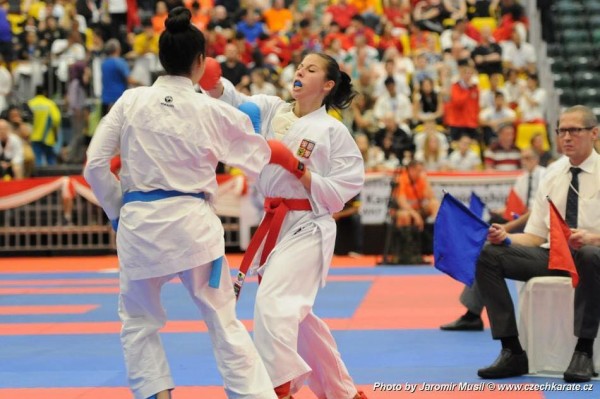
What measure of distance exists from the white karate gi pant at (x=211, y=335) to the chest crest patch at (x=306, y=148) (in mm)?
938

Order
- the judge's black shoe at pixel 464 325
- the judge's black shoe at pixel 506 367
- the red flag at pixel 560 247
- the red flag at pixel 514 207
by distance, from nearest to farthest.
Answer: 1. the red flag at pixel 560 247
2. the judge's black shoe at pixel 506 367
3. the judge's black shoe at pixel 464 325
4. the red flag at pixel 514 207

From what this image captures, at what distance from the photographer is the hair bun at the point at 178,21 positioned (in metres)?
5.13

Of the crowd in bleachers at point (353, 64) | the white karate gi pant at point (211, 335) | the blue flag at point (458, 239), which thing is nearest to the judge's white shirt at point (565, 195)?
the blue flag at point (458, 239)

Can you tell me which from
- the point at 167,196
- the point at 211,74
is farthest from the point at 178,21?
the point at 211,74

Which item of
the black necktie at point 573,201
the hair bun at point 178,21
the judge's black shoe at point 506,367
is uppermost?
the hair bun at point 178,21

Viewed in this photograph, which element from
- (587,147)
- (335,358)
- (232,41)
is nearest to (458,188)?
(232,41)

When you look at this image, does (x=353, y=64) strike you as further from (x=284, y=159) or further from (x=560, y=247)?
(x=284, y=159)

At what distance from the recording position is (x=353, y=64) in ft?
60.1

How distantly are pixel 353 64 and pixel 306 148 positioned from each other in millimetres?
12579

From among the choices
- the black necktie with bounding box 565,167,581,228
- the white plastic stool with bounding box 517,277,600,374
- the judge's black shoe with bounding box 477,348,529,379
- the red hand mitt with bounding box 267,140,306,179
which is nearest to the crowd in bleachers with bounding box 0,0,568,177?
the black necktie with bounding box 565,167,581,228

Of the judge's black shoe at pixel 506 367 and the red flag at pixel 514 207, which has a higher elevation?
the red flag at pixel 514 207

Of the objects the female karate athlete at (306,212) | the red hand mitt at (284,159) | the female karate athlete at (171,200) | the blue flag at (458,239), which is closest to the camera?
the female karate athlete at (171,200)

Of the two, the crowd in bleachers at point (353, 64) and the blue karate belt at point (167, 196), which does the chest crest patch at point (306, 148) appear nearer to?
the blue karate belt at point (167, 196)

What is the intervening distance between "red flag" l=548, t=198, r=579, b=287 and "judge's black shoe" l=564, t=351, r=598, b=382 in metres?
0.48
